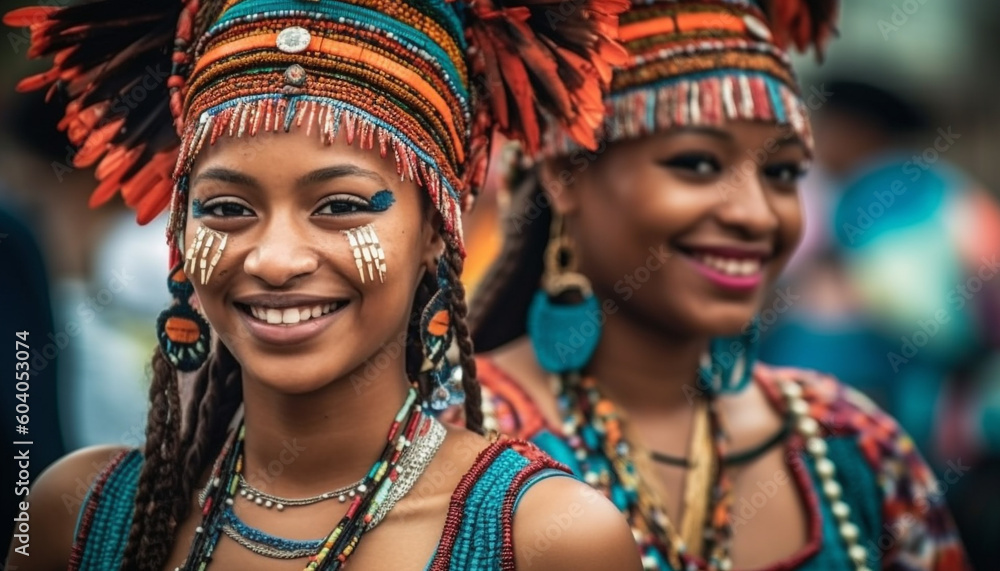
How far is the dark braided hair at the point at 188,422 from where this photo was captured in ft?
9.05

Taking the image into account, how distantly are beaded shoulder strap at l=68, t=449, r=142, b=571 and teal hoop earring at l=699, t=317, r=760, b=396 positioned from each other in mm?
1924

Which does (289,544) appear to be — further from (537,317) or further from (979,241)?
(979,241)

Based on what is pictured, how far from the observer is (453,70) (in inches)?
107

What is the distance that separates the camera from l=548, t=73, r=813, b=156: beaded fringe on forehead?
365 centimetres

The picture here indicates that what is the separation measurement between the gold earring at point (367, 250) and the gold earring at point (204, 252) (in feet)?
0.85

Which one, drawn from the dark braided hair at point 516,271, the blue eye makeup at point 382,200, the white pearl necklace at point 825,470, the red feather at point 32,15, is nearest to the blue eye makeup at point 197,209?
the blue eye makeup at point 382,200

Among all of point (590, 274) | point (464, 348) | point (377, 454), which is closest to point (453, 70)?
point (464, 348)

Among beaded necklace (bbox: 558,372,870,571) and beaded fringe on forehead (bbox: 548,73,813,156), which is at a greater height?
beaded fringe on forehead (bbox: 548,73,813,156)

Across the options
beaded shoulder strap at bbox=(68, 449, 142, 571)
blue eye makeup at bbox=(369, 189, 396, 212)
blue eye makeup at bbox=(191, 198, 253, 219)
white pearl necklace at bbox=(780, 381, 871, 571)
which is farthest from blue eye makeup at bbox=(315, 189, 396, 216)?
white pearl necklace at bbox=(780, 381, 871, 571)

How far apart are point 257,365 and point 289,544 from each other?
387 mm

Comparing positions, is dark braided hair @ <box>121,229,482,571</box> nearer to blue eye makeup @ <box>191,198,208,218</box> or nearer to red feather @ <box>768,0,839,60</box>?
blue eye makeup @ <box>191,198,208,218</box>

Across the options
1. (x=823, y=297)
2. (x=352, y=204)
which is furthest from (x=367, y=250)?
(x=823, y=297)

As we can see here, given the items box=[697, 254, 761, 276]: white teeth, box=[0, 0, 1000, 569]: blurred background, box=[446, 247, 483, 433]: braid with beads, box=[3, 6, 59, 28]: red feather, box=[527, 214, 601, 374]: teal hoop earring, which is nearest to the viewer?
box=[446, 247, 483, 433]: braid with beads

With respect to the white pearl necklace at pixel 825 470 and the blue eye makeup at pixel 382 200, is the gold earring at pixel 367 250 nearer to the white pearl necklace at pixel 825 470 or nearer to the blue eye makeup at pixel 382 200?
the blue eye makeup at pixel 382 200
